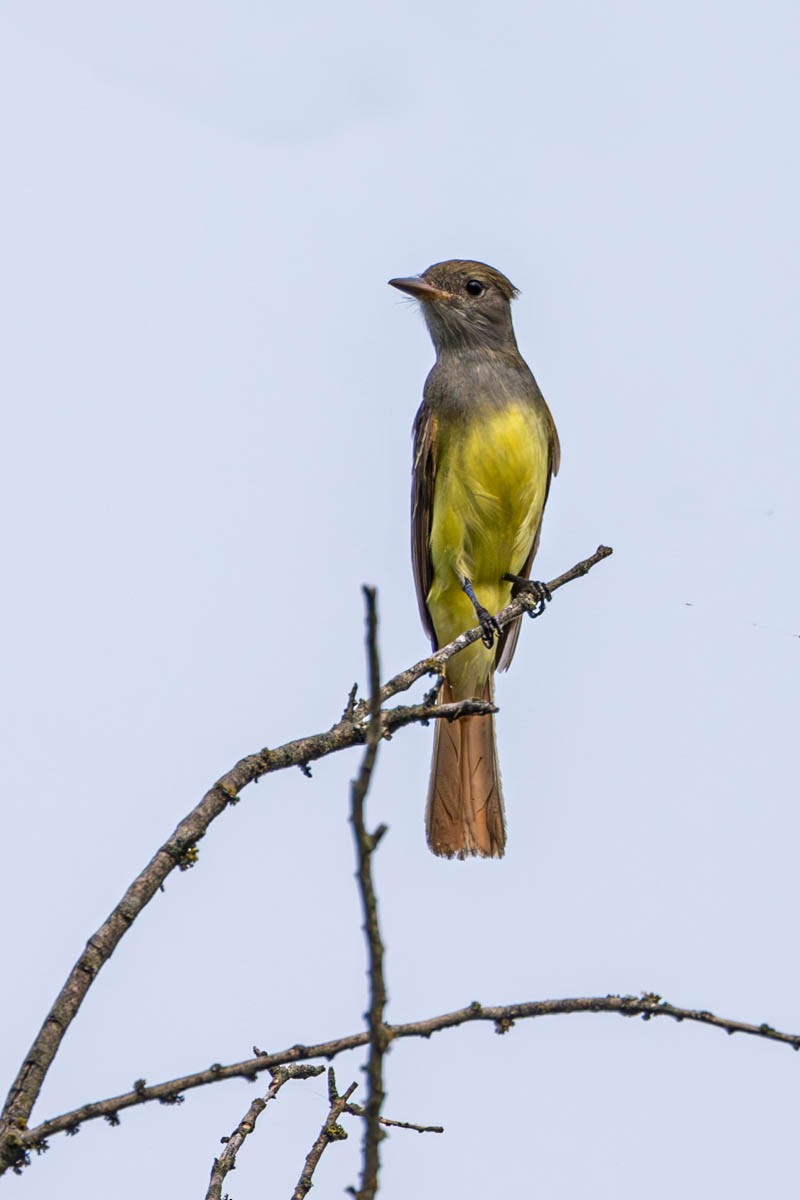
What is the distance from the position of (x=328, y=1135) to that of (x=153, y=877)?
0.64 metres

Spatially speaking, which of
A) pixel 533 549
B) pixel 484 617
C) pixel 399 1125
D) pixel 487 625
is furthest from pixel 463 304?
pixel 399 1125

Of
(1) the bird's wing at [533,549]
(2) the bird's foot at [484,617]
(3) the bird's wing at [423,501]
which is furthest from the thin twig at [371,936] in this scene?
(1) the bird's wing at [533,549]

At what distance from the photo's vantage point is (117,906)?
2.84 m

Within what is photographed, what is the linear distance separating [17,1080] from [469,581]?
180 inches

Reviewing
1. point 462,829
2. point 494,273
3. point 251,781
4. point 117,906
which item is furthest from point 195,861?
point 494,273

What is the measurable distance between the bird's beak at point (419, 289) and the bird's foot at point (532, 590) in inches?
61.4

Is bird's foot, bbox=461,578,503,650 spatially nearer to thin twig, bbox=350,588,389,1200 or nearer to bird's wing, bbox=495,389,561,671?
bird's wing, bbox=495,389,561,671

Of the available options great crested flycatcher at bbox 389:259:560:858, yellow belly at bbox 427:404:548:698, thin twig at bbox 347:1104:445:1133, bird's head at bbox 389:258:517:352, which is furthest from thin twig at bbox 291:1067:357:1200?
bird's head at bbox 389:258:517:352

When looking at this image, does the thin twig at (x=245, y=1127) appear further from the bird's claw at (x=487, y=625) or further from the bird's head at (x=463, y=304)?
the bird's head at (x=463, y=304)

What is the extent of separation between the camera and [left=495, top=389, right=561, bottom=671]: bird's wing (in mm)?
7398

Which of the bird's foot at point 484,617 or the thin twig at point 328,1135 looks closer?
the thin twig at point 328,1135

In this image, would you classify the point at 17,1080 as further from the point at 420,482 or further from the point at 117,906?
the point at 420,482

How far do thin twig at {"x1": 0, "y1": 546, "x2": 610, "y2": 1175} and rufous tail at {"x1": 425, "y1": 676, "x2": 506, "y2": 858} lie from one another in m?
2.88

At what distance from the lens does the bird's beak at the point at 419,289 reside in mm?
7629
